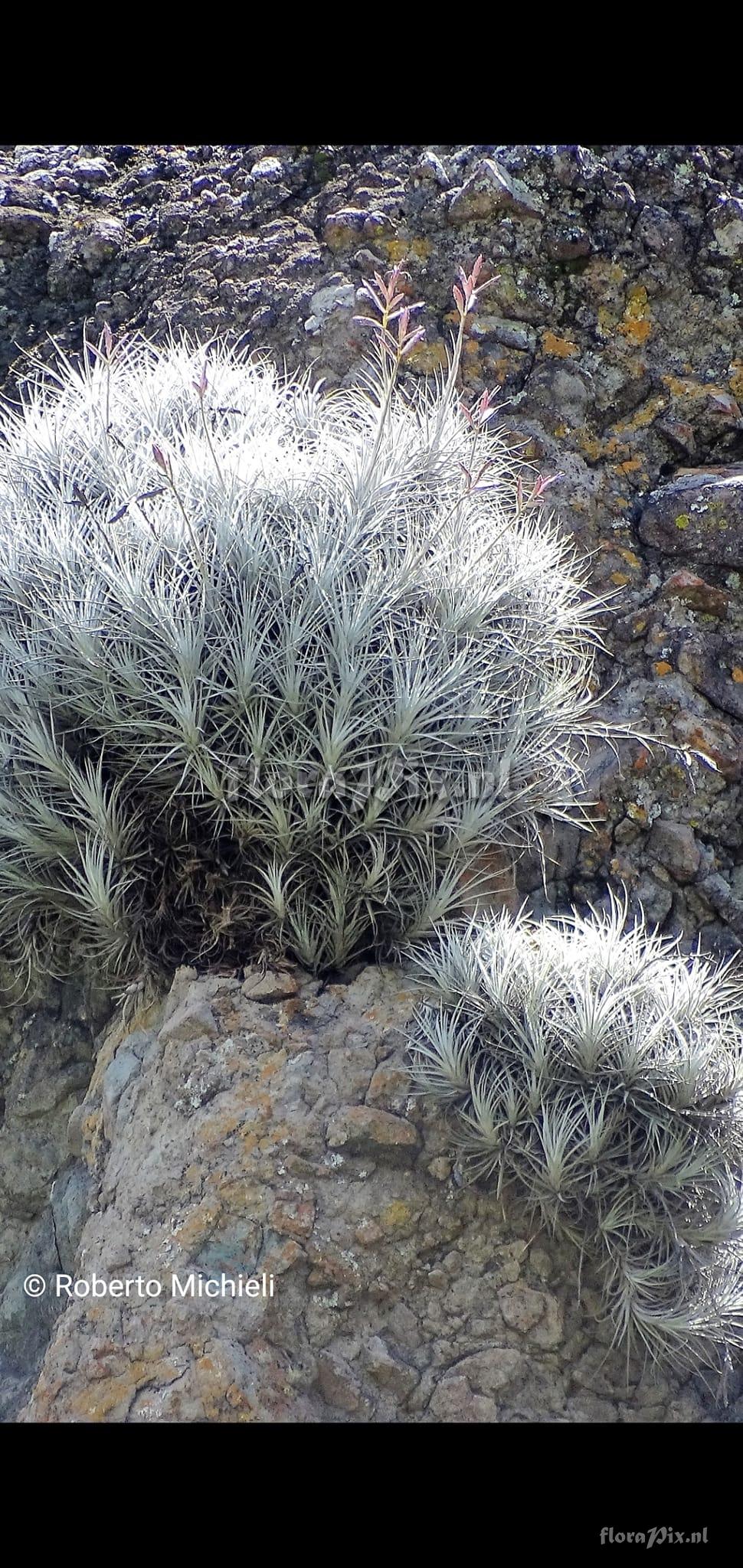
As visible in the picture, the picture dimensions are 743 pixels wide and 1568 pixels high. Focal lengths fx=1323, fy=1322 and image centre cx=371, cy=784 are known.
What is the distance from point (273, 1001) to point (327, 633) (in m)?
0.91

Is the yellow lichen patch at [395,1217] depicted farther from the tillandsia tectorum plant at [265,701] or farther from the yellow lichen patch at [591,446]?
the yellow lichen patch at [591,446]

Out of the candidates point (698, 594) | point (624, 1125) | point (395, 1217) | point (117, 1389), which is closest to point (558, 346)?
point (698, 594)

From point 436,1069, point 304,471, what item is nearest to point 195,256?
point 304,471

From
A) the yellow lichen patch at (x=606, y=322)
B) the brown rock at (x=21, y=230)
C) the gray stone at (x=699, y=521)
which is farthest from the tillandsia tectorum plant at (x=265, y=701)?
the brown rock at (x=21, y=230)

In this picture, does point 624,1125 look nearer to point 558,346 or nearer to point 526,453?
point 526,453

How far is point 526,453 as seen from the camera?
14.8ft

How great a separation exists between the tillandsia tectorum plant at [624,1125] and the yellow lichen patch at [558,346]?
262 centimetres

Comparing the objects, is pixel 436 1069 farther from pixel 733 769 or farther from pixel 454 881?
pixel 733 769

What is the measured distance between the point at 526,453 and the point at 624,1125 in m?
2.51

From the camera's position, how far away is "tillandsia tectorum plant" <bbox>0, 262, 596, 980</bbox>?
3195 mm

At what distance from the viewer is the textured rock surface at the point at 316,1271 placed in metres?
2.74

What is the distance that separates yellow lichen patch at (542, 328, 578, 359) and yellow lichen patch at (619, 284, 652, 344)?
8.1 inches

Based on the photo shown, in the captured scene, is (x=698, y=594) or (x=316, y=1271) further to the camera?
(x=698, y=594)

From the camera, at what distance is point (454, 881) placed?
334 cm
